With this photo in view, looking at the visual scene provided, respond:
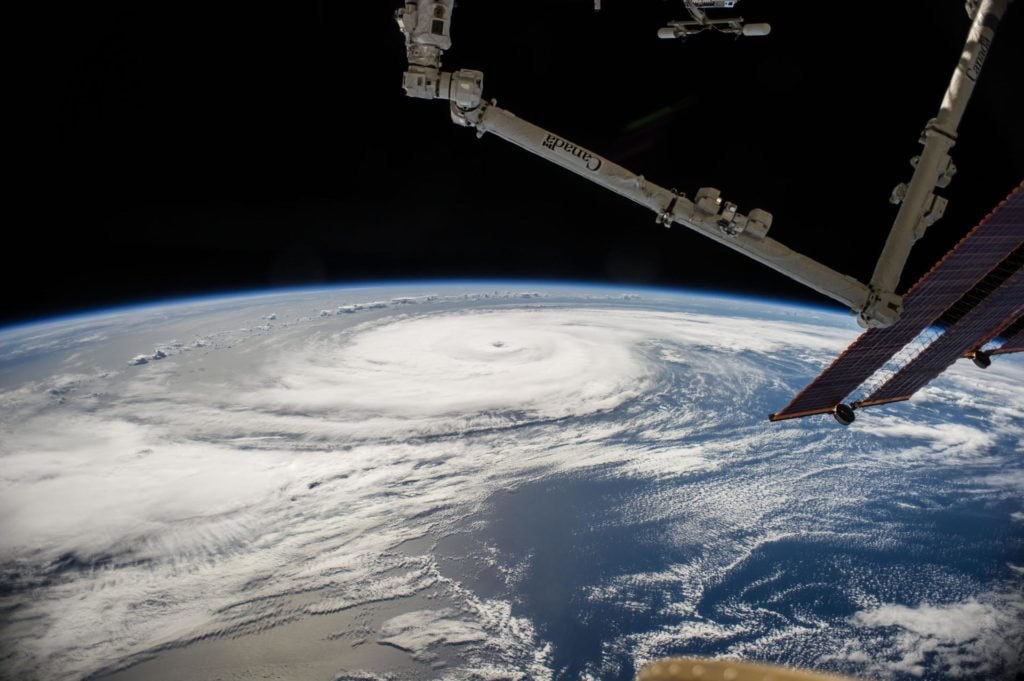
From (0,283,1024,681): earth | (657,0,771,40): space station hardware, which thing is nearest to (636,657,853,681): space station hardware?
(657,0,771,40): space station hardware

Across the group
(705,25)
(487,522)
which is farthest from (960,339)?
(487,522)

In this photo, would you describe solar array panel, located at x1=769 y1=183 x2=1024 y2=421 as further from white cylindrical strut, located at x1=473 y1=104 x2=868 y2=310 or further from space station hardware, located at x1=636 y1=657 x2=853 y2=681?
space station hardware, located at x1=636 y1=657 x2=853 y2=681

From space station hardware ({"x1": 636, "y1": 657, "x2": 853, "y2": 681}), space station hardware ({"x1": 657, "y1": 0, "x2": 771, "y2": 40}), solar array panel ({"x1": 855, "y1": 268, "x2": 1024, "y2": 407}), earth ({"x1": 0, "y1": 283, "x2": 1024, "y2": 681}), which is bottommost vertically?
earth ({"x1": 0, "y1": 283, "x2": 1024, "y2": 681})

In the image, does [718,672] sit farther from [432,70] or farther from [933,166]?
[933,166]

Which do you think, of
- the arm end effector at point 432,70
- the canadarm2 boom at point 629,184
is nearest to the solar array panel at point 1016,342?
the canadarm2 boom at point 629,184

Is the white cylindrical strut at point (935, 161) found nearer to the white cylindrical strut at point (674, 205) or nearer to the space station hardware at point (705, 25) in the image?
the white cylindrical strut at point (674, 205)

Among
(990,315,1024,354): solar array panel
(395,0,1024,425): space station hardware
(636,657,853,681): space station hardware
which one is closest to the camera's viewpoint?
(636,657,853,681): space station hardware
